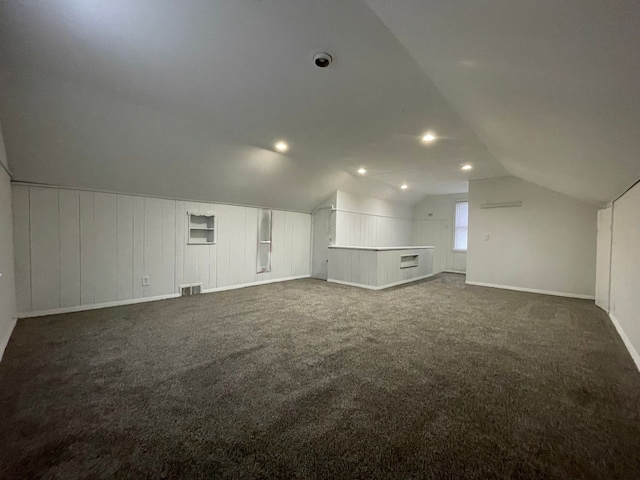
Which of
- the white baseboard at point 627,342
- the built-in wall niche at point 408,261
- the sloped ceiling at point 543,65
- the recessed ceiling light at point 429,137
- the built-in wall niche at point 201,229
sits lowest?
the white baseboard at point 627,342

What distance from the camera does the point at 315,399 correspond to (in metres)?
1.73

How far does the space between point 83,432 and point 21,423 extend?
0.40m

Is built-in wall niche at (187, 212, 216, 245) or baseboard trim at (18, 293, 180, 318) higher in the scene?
built-in wall niche at (187, 212, 216, 245)

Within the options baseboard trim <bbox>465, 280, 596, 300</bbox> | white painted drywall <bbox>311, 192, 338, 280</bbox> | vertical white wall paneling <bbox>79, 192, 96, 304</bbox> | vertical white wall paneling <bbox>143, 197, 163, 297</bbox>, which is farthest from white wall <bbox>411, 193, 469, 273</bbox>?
vertical white wall paneling <bbox>79, 192, 96, 304</bbox>

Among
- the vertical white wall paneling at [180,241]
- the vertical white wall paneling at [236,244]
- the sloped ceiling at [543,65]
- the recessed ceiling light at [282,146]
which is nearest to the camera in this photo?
the sloped ceiling at [543,65]

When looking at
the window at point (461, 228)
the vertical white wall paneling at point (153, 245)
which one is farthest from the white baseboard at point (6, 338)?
the window at point (461, 228)

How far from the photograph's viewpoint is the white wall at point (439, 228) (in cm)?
812

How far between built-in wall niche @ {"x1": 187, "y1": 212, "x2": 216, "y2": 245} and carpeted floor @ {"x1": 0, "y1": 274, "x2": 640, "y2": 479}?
178 centimetres

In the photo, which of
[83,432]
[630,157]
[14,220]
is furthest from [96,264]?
[630,157]

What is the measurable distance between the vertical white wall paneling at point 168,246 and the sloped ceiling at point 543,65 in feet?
13.7

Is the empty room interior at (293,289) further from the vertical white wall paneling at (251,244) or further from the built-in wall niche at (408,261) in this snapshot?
the built-in wall niche at (408,261)

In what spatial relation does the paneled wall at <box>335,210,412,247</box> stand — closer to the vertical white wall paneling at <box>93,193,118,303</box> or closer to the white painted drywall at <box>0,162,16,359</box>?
the vertical white wall paneling at <box>93,193,118,303</box>

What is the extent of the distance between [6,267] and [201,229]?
8.01 ft

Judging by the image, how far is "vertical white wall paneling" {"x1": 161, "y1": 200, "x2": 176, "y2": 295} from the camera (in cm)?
439
